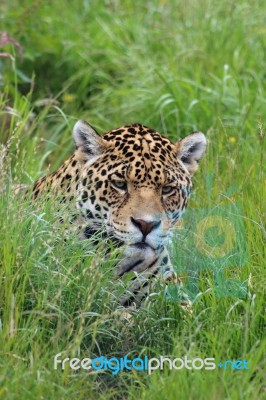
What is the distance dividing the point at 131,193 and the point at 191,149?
0.69 m

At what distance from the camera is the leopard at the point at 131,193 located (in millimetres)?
6316

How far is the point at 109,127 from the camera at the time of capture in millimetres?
9688

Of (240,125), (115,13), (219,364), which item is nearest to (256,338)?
(219,364)

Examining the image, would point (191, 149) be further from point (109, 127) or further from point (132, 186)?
point (109, 127)

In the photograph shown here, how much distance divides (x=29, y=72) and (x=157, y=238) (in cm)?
484

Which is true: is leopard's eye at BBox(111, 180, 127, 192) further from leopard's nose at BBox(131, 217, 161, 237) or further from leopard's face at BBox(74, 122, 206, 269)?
leopard's nose at BBox(131, 217, 161, 237)

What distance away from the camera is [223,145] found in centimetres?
823

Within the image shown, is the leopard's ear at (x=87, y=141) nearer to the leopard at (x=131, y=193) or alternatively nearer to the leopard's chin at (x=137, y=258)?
the leopard at (x=131, y=193)

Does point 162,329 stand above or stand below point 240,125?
below

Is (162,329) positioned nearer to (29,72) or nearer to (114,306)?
(114,306)

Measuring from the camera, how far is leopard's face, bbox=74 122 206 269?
632 centimetres

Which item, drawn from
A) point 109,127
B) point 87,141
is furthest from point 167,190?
point 109,127

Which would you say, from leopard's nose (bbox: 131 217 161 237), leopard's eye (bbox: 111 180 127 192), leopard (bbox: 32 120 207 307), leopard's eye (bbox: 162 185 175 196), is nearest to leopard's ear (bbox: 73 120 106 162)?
leopard (bbox: 32 120 207 307)

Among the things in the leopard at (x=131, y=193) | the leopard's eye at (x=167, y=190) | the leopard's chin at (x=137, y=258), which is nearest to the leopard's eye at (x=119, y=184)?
the leopard at (x=131, y=193)
